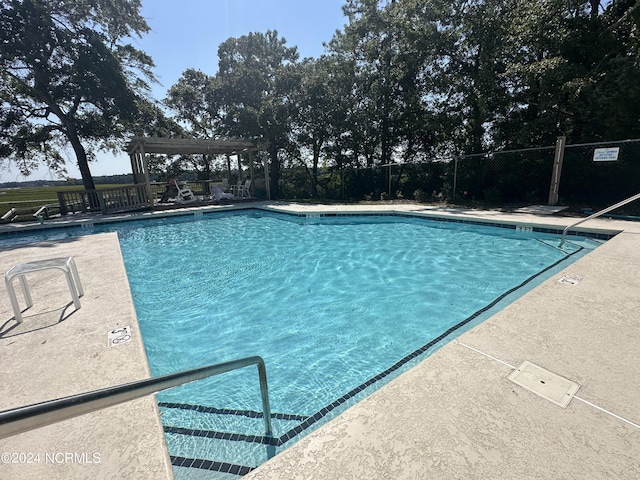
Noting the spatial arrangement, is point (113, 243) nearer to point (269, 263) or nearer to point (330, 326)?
point (269, 263)

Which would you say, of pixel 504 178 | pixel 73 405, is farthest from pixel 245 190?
pixel 73 405

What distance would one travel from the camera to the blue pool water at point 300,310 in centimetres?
207

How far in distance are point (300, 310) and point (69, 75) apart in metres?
13.9

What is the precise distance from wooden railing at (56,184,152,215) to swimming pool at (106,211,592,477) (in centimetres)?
534

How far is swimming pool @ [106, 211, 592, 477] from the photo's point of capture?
2.07 meters

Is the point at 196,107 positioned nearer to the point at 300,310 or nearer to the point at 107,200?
the point at 107,200

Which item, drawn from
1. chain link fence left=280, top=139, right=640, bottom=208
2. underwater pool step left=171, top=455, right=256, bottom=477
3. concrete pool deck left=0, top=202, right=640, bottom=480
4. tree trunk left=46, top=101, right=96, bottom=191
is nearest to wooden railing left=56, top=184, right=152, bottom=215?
tree trunk left=46, top=101, right=96, bottom=191

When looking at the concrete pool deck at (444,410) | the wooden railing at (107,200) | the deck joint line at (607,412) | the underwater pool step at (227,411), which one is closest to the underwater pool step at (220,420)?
the underwater pool step at (227,411)

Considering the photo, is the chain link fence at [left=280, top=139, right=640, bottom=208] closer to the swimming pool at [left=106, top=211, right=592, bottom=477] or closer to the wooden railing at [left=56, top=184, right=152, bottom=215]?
the swimming pool at [left=106, top=211, right=592, bottom=477]

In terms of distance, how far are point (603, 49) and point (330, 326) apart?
11.0m

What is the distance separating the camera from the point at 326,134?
14156 mm

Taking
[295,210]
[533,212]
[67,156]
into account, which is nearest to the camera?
[533,212]

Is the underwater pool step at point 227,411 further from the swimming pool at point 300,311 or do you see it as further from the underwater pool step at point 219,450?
the underwater pool step at point 219,450

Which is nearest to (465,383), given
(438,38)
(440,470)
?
(440,470)
